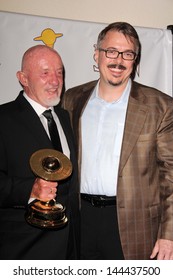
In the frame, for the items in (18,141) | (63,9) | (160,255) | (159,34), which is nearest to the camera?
(18,141)

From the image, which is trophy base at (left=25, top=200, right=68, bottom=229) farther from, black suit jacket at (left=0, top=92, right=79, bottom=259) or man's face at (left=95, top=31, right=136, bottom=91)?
man's face at (left=95, top=31, right=136, bottom=91)

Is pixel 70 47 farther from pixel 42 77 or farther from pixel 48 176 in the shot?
pixel 48 176

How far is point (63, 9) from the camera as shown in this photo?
3.29 m

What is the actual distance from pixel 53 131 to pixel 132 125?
0.50 m

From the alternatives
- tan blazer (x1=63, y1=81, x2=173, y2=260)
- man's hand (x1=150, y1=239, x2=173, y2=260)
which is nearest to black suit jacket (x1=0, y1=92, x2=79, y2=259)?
tan blazer (x1=63, y1=81, x2=173, y2=260)

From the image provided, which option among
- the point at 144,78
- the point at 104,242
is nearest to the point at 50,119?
the point at 104,242

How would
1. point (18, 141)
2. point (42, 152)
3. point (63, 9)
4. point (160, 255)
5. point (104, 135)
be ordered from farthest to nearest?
point (63, 9) → point (104, 135) → point (160, 255) → point (18, 141) → point (42, 152)

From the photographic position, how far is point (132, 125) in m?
2.23

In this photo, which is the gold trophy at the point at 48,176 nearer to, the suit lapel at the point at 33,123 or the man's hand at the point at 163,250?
the suit lapel at the point at 33,123

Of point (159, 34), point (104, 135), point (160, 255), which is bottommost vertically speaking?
point (160, 255)

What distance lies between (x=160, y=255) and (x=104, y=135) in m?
0.84

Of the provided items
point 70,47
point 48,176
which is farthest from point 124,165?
point 70,47
